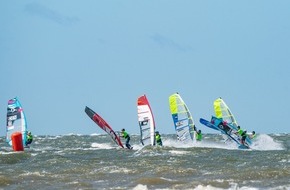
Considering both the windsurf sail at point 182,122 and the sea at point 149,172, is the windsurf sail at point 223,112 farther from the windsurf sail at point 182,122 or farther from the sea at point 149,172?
the sea at point 149,172

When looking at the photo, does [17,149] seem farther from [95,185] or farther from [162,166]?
[95,185]

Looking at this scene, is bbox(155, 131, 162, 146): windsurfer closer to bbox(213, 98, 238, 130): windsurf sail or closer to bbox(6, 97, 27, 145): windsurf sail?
bbox(213, 98, 238, 130): windsurf sail

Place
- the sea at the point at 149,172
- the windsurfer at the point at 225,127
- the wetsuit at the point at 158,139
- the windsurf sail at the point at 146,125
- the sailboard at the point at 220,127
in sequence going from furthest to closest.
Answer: the windsurfer at the point at 225,127, the sailboard at the point at 220,127, the wetsuit at the point at 158,139, the windsurf sail at the point at 146,125, the sea at the point at 149,172

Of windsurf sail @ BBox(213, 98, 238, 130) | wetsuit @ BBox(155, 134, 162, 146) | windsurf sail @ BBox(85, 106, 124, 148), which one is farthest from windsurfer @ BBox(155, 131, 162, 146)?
windsurf sail @ BBox(213, 98, 238, 130)

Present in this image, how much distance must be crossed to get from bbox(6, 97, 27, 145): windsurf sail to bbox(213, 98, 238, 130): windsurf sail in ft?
34.7

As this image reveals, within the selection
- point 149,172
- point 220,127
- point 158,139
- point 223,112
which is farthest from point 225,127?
point 149,172

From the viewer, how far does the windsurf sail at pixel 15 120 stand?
30.8 m

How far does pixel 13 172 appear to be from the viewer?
19.7m

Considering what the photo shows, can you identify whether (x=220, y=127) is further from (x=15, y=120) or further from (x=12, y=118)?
(x=12, y=118)

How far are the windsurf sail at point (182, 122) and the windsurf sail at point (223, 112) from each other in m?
2.48

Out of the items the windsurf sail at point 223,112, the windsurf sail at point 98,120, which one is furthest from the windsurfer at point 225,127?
the windsurf sail at point 98,120

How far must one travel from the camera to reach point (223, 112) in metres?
34.8

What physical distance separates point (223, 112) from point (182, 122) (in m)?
3.17

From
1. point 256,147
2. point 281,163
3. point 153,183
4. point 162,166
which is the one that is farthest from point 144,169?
point 256,147
